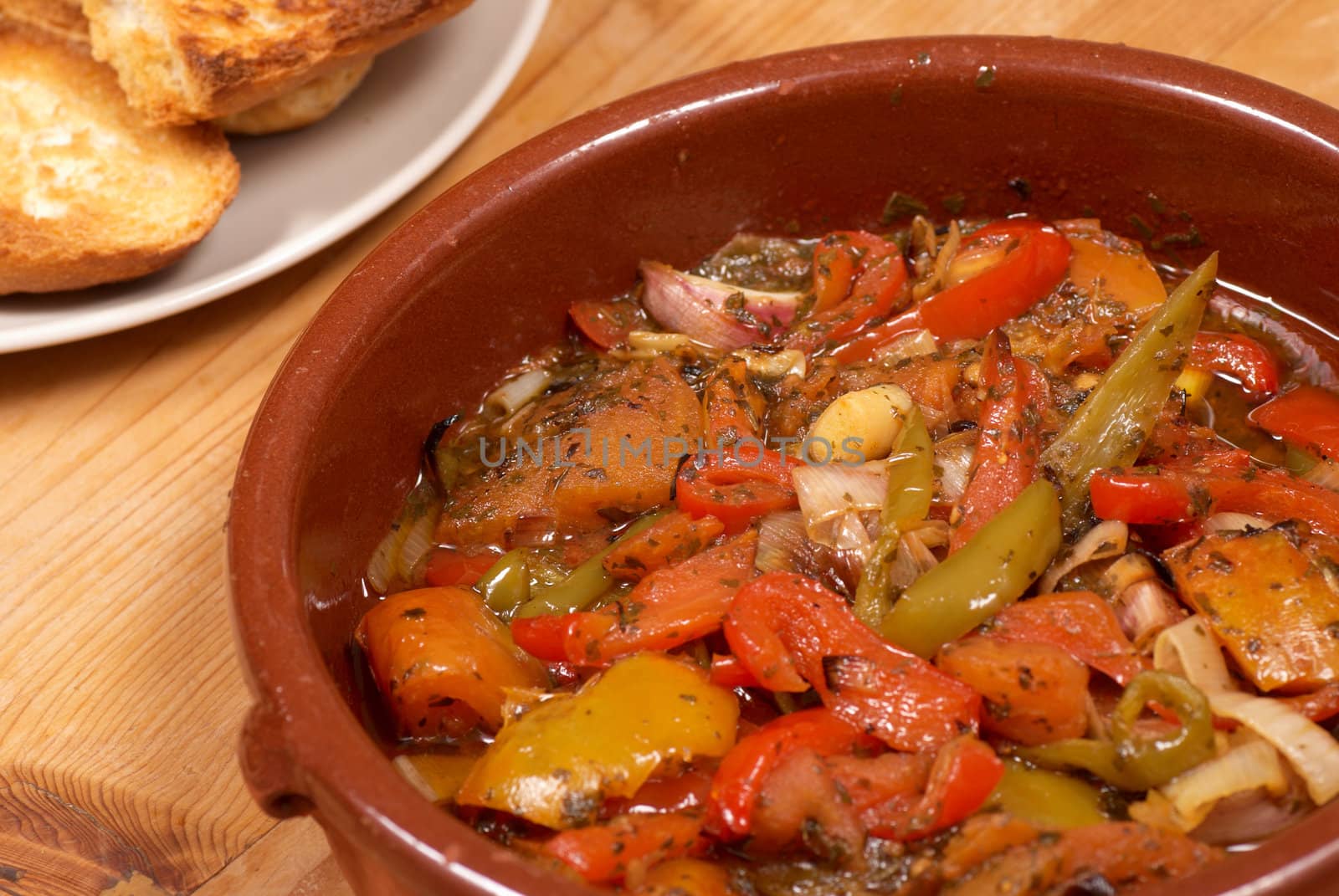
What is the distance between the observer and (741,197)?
2598mm

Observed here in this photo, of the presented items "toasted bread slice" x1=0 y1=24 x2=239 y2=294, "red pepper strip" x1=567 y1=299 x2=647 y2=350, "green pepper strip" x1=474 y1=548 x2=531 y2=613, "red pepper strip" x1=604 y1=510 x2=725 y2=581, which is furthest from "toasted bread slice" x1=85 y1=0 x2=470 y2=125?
"red pepper strip" x1=604 y1=510 x2=725 y2=581

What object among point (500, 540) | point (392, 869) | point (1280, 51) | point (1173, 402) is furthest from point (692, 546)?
point (1280, 51)

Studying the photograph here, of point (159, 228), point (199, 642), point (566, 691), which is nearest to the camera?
point (566, 691)

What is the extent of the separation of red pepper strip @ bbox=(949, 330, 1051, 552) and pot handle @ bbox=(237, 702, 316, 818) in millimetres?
949

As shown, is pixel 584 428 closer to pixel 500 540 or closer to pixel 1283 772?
pixel 500 540

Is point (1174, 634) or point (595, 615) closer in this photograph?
point (1174, 634)

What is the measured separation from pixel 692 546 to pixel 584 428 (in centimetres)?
33

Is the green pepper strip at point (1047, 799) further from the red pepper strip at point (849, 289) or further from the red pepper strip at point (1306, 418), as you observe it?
the red pepper strip at point (849, 289)

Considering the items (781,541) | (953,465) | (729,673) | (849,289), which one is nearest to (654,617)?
(729,673)

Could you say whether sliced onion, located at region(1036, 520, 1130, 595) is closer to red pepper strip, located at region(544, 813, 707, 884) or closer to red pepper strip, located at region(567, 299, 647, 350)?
red pepper strip, located at region(544, 813, 707, 884)

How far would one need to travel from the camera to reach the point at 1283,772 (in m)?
1.68

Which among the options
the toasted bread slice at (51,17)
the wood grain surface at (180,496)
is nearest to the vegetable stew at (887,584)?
the wood grain surface at (180,496)

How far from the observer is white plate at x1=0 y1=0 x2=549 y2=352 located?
2740mm

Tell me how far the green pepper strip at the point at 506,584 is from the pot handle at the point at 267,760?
1.68 ft
